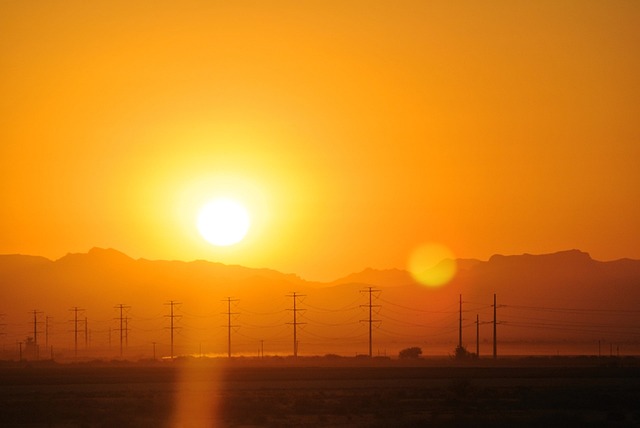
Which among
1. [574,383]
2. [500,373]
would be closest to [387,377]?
[500,373]

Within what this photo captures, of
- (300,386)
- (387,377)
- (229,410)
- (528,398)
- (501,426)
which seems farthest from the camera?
(387,377)

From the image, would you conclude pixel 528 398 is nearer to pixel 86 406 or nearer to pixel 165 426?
pixel 165 426

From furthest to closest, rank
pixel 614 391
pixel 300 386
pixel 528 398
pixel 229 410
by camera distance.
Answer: pixel 300 386
pixel 614 391
pixel 528 398
pixel 229 410

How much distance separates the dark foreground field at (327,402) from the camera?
42.8 meters

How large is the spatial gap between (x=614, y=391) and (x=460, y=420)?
1876 centimetres

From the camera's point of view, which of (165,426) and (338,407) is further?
(338,407)

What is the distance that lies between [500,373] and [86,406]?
39.2 m

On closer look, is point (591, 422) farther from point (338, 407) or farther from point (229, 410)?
point (229, 410)

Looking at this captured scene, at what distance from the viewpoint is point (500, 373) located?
7719cm

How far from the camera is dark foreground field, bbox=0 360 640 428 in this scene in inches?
1684

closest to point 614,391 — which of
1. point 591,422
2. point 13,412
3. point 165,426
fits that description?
point 591,422

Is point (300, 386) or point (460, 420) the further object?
point (300, 386)

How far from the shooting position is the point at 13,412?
47.6m

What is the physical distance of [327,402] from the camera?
50469mm
